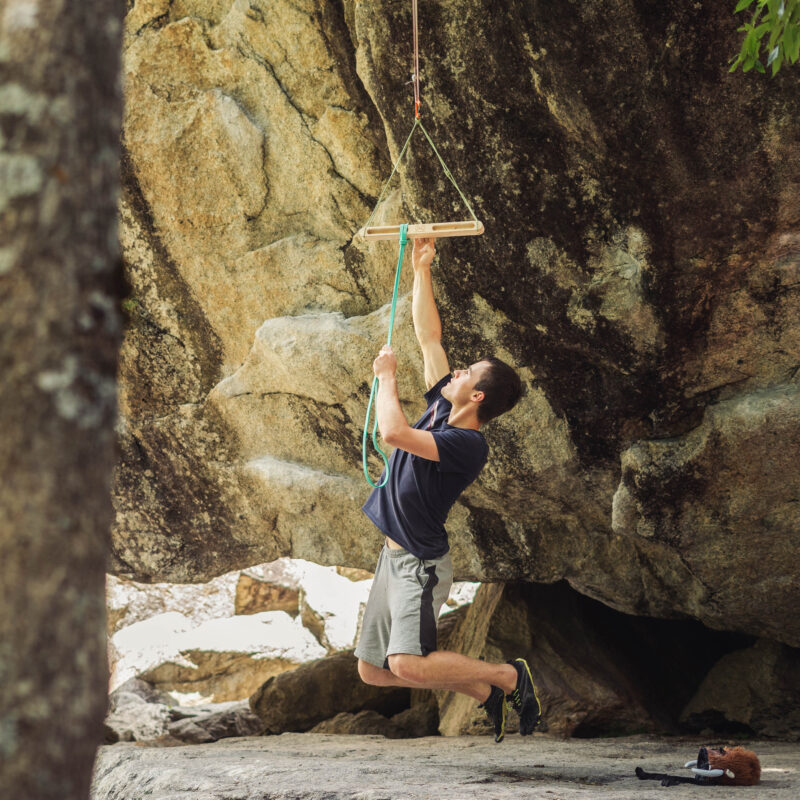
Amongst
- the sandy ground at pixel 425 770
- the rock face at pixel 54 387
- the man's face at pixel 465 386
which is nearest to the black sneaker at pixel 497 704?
the sandy ground at pixel 425 770

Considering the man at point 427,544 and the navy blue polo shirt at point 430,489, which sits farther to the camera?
the navy blue polo shirt at point 430,489

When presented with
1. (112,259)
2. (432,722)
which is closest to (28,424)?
(112,259)

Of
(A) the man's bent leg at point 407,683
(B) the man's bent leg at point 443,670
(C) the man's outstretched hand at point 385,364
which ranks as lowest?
(A) the man's bent leg at point 407,683

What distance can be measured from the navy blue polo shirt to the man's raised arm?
1.73 feet

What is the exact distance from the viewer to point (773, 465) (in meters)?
5.20

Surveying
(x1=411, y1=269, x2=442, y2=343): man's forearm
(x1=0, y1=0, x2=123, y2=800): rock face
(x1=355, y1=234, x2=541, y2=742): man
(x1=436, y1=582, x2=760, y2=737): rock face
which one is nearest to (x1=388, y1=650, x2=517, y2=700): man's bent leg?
(x1=355, y1=234, x2=541, y2=742): man

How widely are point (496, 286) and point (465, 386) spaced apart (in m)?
1.05

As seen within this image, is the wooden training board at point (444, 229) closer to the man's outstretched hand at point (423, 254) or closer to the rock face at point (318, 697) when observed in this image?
the man's outstretched hand at point (423, 254)

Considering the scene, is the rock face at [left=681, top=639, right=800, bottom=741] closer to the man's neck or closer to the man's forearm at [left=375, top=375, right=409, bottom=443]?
the man's neck

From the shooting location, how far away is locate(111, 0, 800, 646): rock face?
4.69m

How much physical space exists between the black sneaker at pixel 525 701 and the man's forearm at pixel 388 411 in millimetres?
1273

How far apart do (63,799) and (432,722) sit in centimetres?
630

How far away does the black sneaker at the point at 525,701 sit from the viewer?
418 centimetres

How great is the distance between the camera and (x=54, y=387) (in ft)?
5.35
